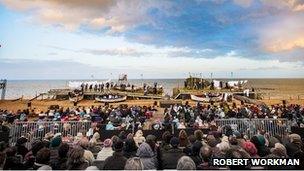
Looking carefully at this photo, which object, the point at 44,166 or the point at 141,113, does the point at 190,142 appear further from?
the point at 141,113

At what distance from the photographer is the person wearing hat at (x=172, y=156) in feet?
23.6

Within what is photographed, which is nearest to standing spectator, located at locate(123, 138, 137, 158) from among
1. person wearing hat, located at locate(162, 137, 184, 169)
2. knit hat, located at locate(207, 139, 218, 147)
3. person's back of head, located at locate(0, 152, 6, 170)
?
person wearing hat, located at locate(162, 137, 184, 169)

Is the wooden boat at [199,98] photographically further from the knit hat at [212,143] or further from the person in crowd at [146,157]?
the person in crowd at [146,157]

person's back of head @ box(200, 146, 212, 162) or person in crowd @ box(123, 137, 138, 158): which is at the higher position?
person's back of head @ box(200, 146, 212, 162)

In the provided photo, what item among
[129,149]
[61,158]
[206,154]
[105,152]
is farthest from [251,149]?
[61,158]

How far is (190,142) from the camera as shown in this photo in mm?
9109

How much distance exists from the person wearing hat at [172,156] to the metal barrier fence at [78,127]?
8.35m

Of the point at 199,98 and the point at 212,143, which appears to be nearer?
the point at 212,143

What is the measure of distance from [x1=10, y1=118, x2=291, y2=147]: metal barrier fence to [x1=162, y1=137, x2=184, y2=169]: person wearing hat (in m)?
8.35

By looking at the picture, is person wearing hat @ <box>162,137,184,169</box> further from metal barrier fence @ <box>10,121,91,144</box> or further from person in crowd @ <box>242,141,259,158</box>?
metal barrier fence @ <box>10,121,91,144</box>

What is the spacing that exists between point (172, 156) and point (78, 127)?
1019cm

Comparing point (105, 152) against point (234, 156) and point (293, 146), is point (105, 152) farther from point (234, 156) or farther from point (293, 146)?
point (293, 146)

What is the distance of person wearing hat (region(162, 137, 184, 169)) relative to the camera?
23.6 ft

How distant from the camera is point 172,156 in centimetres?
741
